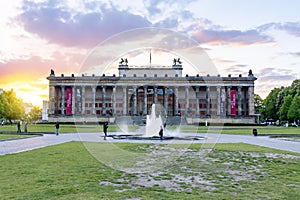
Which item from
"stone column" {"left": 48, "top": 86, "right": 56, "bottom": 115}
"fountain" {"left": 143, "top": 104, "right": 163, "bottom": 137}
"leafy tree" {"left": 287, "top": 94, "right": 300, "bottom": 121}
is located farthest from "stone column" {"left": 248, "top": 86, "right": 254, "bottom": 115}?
"fountain" {"left": 143, "top": 104, "right": 163, "bottom": 137}

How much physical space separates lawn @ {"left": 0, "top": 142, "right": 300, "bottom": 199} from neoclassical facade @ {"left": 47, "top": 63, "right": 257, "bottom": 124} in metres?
86.0

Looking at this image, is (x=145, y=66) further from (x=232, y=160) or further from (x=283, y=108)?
(x=232, y=160)

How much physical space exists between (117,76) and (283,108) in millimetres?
55676

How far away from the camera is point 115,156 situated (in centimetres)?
1964

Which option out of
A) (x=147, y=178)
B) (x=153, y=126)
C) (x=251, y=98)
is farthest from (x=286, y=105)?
(x=147, y=178)

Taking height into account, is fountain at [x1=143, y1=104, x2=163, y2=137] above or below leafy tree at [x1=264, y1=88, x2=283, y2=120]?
below

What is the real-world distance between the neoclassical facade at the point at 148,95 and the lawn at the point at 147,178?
8602 cm

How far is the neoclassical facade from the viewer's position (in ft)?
351

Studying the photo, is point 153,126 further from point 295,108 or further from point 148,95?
point 148,95

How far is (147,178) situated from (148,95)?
101 metres

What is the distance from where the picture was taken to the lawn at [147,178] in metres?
10.4

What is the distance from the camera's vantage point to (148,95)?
114188mm

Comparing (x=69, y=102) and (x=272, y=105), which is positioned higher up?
(x=69, y=102)

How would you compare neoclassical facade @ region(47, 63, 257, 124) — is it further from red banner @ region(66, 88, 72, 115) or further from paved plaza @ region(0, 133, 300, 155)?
paved plaza @ region(0, 133, 300, 155)
